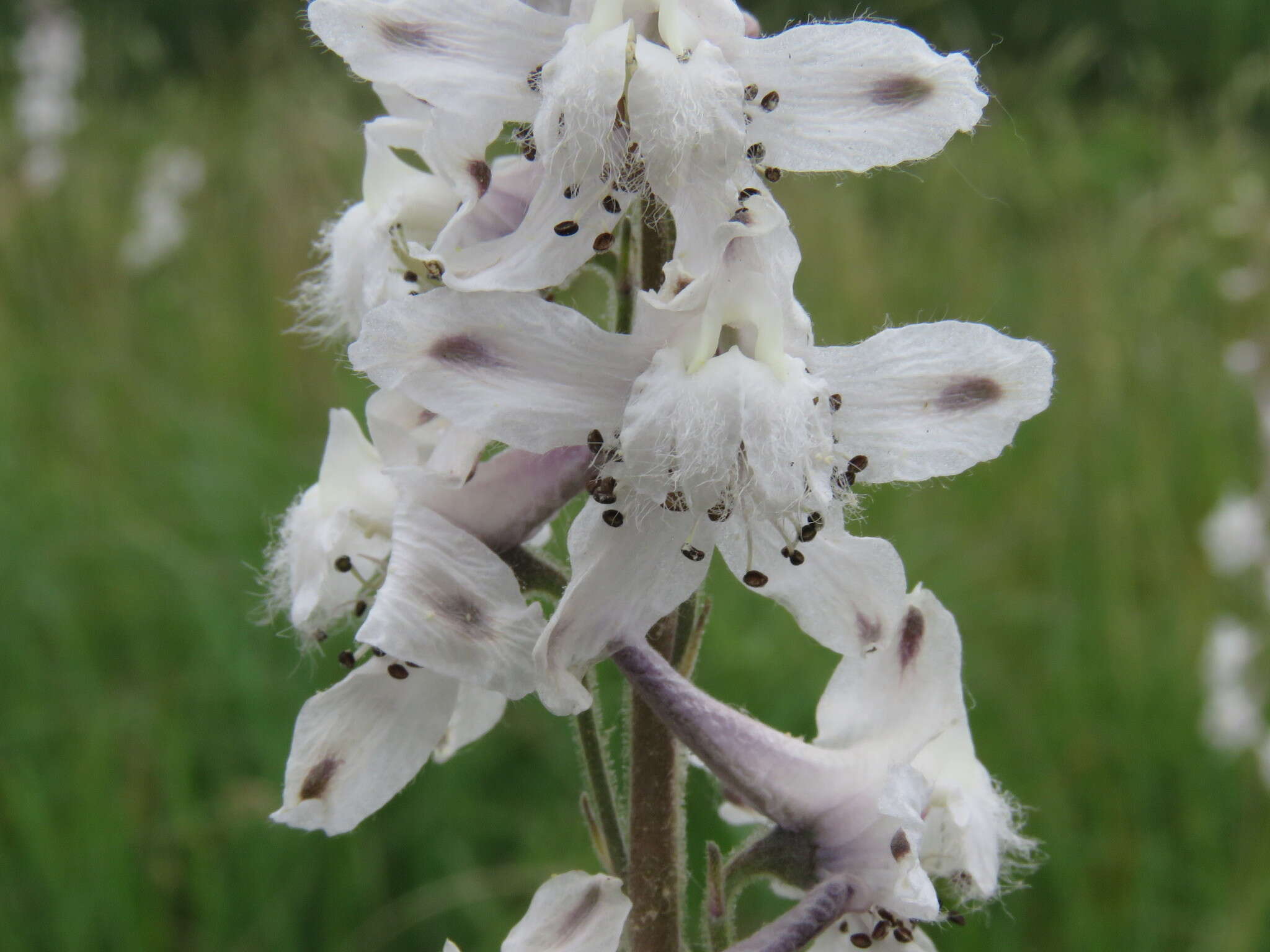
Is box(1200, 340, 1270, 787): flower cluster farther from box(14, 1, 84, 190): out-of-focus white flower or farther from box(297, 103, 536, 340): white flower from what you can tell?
box(14, 1, 84, 190): out-of-focus white flower

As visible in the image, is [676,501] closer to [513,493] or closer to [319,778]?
[513,493]

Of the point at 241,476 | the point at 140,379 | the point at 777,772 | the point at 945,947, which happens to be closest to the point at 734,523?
the point at 777,772

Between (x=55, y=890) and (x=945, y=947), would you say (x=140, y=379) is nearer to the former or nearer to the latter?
(x=55, y=890)

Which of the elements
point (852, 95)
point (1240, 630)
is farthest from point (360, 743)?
point (1240, 630)

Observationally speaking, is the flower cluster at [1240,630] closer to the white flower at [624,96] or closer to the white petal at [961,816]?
the white petal at [961,816]

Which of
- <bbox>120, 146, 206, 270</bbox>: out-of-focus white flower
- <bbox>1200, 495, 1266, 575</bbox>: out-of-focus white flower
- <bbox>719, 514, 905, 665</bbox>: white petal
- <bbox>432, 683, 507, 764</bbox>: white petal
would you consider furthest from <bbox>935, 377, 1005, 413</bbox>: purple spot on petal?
<bbox>120, 146, 206, 270</bbox>: out-of-focus white flower
